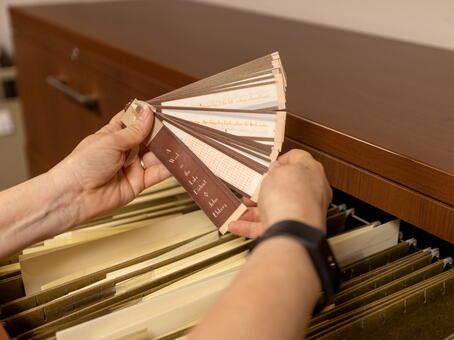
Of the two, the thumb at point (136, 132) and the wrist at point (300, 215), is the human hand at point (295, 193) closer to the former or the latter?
the wrist at point (300, 215)

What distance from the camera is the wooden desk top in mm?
582

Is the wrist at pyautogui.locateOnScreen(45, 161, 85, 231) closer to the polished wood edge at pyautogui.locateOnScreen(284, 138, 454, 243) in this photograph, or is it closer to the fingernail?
the fingernail

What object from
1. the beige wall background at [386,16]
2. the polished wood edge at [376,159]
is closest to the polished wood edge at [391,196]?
the polished wood edge at [376,159]

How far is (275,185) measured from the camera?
515 mm

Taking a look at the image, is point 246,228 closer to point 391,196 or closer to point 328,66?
point 391,196

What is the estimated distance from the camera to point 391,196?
1.90 feet

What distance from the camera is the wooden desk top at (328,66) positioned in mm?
582

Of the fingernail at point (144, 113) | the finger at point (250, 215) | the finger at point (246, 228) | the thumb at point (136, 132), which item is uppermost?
the fingernail at point (144, 113)

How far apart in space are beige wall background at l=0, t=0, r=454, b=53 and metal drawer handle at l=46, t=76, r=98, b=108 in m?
0.45

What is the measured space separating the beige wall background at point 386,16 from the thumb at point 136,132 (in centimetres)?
54

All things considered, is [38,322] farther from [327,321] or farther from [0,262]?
[327,321]

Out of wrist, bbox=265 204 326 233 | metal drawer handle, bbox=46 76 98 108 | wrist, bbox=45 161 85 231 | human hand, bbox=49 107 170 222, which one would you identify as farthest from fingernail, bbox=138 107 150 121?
metal drawer handle, bbox=46 76 98 108

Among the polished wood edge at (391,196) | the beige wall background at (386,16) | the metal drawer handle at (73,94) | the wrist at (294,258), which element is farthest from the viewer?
the metal drawer handle at (73,94)

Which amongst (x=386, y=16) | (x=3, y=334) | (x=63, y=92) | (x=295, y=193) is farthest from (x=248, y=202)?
(x=63, y=92)
